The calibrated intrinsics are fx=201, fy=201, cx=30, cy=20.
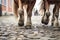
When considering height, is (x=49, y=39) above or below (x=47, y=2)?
below

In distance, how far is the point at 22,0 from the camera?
181 inches

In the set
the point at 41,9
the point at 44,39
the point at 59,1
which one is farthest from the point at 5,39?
the point at 41,9

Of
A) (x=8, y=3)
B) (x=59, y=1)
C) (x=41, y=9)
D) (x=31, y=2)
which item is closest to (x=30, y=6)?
(x=31, y=2)

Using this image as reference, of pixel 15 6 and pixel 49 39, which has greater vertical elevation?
pixel 15 6

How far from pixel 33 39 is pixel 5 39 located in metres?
0.41

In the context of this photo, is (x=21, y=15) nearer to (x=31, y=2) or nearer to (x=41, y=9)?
(x=31, y=2)

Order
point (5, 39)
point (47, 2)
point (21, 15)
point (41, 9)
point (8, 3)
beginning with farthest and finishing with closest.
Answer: point (8, 3) < point (41, 9) < point (47, 2) < point (21, 15) < point (5, 39)

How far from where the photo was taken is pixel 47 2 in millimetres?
5184

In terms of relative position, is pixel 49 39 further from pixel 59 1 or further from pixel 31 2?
pixel 59 1

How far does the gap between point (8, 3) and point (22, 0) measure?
1858 cm

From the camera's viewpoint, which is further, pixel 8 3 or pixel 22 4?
pixel 8 3

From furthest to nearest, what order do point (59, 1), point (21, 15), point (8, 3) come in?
point (8, 3), point (59, 1), point (21, 15)

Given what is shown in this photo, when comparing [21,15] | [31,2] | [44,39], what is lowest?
[44,39]

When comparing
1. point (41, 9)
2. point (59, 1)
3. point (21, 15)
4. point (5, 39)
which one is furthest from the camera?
point (41, 9)
